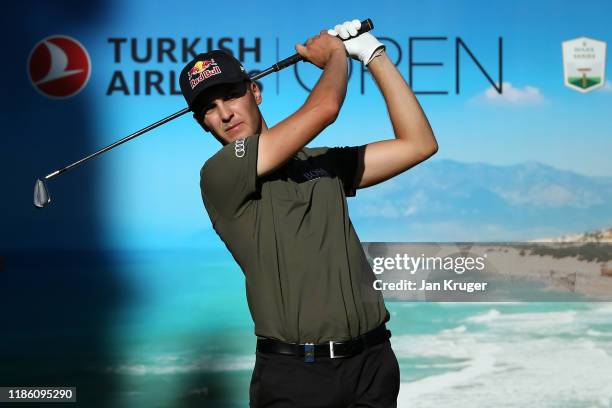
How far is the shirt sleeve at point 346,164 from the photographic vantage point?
1.55m

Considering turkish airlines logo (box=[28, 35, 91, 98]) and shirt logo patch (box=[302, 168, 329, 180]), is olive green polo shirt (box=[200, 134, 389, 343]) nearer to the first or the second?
shirt logo patch (box=[302, 168, 329, 180])

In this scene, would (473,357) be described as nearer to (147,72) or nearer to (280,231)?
(147,72)

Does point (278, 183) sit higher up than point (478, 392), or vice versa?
point (278, 183)

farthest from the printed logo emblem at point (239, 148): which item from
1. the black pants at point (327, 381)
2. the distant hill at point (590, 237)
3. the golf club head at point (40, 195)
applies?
the distant hill at point (590, 237)

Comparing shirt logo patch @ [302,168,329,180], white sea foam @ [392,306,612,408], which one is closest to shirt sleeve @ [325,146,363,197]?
shirt logo patch @ [302,168,329,180]

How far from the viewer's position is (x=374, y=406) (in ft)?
4.65

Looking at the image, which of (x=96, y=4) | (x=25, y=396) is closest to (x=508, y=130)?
(x=96, y=4)

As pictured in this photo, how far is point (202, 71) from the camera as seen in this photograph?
4.76 ft

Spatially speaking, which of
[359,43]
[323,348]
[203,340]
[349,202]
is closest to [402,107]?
[359,43]

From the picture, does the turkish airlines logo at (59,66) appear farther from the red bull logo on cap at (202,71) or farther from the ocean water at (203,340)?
the red bull logo on cap at (202,71)

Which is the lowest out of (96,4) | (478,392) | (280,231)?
(478,392)

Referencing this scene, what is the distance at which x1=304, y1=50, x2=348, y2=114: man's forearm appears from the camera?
135 centimetres

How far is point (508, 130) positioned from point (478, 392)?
3.03 ft

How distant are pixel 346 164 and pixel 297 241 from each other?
0.24 meters
